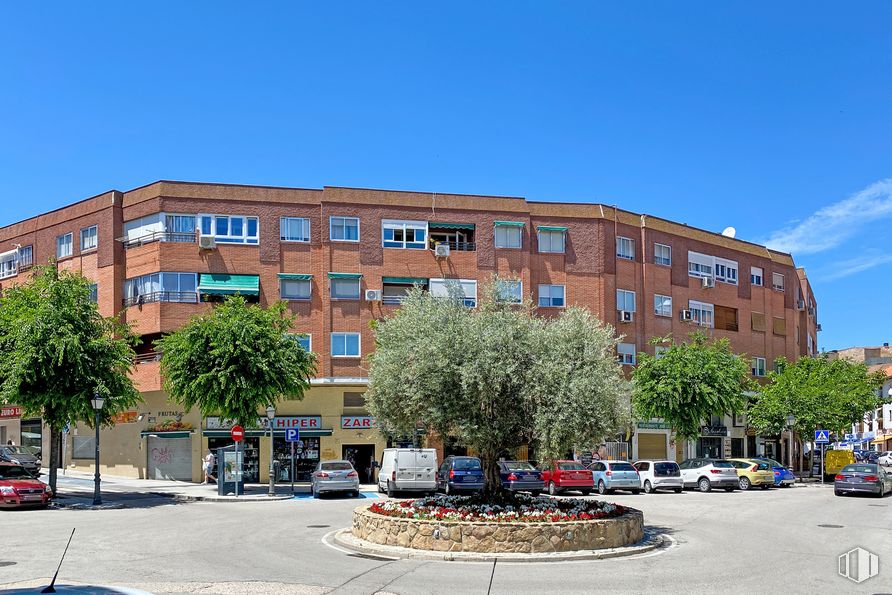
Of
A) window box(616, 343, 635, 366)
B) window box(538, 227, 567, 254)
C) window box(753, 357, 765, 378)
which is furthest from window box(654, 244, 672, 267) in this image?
window box(753, 357, 765, 378)

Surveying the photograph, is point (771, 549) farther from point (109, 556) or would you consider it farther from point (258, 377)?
point (258, 377)

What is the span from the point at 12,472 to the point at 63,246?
70.5 feet

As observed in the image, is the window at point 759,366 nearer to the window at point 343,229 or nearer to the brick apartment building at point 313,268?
the brick apartment building at point 313,268

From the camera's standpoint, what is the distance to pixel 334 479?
1284 inches

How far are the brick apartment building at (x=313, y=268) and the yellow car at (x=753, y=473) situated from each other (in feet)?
29.2

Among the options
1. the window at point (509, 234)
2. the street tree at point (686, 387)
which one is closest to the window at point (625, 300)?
the street tree at point (686, 387)

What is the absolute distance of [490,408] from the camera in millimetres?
18766

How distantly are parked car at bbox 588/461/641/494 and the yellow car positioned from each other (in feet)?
22.5

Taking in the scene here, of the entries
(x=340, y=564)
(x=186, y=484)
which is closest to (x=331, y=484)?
(x=186, y=484)

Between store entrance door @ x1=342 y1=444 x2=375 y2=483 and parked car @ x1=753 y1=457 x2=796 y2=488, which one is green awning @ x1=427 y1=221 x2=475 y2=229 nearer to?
store entrance door @ x1=342 y1=444 x2=375 y2=483

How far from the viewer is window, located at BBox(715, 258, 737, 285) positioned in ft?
184

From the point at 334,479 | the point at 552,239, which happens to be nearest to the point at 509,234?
the point at 552,239

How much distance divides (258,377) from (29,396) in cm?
839

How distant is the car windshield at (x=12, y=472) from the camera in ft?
93.5
